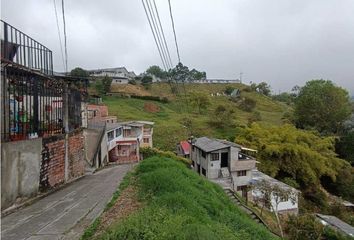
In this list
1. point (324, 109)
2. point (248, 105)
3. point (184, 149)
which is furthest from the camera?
point (248, 105)

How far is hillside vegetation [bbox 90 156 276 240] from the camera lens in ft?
18.9

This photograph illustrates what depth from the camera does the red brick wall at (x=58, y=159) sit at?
9.95m

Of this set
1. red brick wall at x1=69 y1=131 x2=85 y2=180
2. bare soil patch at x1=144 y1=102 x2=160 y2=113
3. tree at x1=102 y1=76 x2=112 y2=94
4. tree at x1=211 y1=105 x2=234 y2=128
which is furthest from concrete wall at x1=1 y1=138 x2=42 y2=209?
tree at x1=102 y1=76 x2=112 y2=94

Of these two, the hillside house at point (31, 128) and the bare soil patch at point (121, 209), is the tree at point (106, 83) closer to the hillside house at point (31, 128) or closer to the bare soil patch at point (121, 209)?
the hillside house at point (31, 128)

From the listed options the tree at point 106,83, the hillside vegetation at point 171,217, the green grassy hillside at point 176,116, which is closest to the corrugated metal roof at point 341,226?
the hillside vegetation at point 171,217

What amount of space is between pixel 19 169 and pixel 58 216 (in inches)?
65.5

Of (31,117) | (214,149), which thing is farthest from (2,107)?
(214,149)

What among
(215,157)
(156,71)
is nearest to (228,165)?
(215,157)

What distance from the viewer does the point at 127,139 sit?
32.8 meters

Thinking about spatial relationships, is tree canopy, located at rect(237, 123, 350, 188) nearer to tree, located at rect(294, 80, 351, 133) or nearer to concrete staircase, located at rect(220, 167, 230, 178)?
concrete staircase, located at rect(220, 167, 230, 178)

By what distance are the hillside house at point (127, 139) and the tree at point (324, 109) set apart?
24.6 m

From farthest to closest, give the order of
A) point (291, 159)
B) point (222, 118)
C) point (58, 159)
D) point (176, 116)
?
point (176, 116)
point (222, 118)
point (291, 159)
point (58, 159)

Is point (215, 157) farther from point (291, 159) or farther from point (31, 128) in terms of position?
point (31, 128)

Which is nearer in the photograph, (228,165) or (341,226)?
(341,226)
